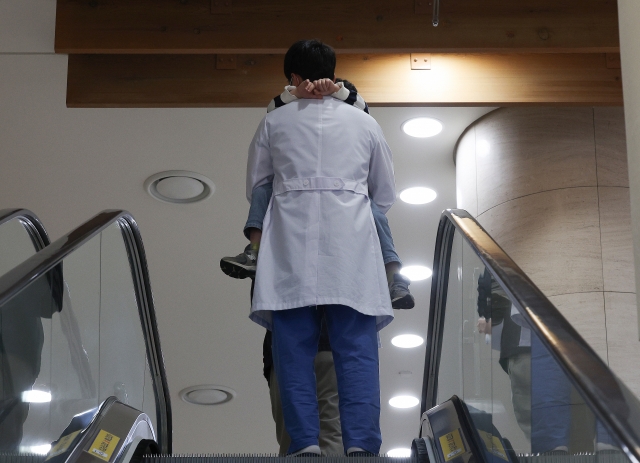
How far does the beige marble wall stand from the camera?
5.80m

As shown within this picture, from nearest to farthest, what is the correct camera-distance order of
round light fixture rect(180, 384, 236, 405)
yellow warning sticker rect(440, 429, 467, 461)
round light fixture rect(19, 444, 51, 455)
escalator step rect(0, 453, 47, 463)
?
1. escalator step rect(0, 453, 47, 463)
2. round light fixture rect(19, 444, 51, 455)
3. yellow warning sticker rect(440, 429, 467, 461)
4. round light fixture rect(180, 384, 236, 405)

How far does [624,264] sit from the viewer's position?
19.6ft

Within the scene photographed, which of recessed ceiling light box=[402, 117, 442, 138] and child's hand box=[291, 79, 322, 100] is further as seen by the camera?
recessed ceiling light box=[402, 117, 442, 138]

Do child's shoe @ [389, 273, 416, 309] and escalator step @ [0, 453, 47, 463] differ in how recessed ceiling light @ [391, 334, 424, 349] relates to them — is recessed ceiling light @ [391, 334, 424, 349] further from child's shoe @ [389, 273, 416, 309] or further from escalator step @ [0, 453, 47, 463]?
escalator step @ [0, 453, 47, 463]

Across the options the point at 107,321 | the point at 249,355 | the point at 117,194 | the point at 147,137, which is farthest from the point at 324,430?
the point at 249,355

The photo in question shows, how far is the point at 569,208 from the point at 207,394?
6.67 metres

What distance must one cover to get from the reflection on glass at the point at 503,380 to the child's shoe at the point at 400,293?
246 mm

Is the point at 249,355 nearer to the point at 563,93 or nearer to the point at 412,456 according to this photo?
the point at 563,93

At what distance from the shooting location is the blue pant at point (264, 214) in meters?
4.20

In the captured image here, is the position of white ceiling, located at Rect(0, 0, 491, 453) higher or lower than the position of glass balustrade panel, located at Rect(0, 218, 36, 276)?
higher

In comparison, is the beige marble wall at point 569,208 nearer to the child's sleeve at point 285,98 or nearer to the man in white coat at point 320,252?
the man in white coat at point 320,252

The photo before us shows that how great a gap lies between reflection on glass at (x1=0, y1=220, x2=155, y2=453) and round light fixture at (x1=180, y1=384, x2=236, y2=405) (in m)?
6.57

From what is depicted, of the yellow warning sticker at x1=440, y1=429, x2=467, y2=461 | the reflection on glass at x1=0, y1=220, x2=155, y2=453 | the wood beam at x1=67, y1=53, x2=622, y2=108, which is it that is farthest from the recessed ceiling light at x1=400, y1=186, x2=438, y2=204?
the yellow warning sticker at x1=440, y1=429, x2=467, y2=461

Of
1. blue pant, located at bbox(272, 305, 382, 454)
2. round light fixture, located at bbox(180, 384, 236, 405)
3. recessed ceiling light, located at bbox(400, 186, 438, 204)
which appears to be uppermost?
recessed ceiling light, located at bbox(400, 186, 438, 204)
